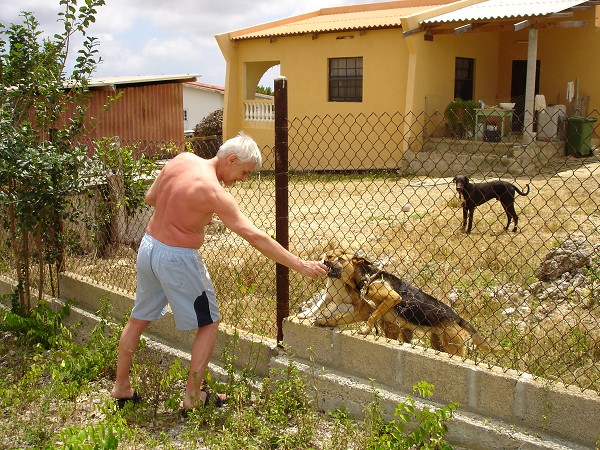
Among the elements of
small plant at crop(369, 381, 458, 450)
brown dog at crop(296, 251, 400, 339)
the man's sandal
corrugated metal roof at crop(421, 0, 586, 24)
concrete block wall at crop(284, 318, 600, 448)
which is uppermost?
corrugated metal roof at crop(421, 0, 586, 24)

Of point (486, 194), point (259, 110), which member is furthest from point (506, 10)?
point (486, 194)

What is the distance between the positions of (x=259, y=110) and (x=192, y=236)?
1629cm

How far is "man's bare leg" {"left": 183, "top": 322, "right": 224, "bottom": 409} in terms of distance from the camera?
3666 millimetres

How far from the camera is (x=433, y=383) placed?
134 inches

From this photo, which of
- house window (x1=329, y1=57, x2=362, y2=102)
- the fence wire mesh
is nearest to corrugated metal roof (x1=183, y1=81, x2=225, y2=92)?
house window (x1=329, y1=57, x2=362, y2=102)

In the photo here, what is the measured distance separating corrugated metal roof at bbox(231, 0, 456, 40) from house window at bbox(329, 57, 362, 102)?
3.01ft

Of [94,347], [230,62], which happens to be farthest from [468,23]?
[94,347]

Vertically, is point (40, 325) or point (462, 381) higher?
point (462, 381)

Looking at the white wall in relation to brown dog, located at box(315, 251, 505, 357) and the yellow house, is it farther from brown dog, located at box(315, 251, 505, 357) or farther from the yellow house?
brown dog, located at box(315, 251, 505, 357)

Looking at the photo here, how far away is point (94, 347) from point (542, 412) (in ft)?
10.1

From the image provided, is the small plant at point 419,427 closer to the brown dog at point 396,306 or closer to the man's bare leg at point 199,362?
the brown dog at point 396,306

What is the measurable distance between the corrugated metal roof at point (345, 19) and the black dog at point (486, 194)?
8.13 meters

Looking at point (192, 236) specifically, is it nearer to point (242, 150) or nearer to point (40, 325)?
point (242, 150)

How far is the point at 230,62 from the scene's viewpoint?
19750mm
